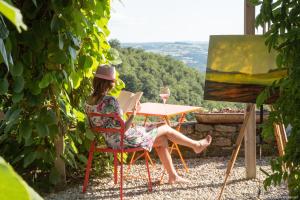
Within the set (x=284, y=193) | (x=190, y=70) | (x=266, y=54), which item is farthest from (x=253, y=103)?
(x=190, y=70)

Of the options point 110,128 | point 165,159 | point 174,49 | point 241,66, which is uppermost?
point 174,49

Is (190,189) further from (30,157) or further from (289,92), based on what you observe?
(289,92)

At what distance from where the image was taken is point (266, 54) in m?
3.55

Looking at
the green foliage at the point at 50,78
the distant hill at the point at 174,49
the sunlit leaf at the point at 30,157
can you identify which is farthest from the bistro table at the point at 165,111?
the distant hill at the point at 174,49

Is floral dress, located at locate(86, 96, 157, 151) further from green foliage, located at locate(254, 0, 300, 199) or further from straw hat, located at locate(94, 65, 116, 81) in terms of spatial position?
green foliage, located at locate(254, 0, 300, 199)

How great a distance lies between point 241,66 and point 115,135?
1.03 m

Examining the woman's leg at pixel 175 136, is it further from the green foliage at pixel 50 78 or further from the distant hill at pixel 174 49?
the distant hill at pixel 174 49

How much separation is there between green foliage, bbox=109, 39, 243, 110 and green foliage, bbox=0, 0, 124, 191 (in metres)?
1.95

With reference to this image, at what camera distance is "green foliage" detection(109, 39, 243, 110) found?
20.9 ft

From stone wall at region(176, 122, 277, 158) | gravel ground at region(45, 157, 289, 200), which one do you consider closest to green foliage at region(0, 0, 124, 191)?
gravel ground at region(45, 157, 289, 200)

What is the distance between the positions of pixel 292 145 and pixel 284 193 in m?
1.47

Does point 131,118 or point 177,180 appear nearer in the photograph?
point 131,118

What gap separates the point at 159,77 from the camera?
22.2 ft

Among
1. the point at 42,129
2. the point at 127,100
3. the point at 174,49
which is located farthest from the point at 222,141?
the point at 174,49
